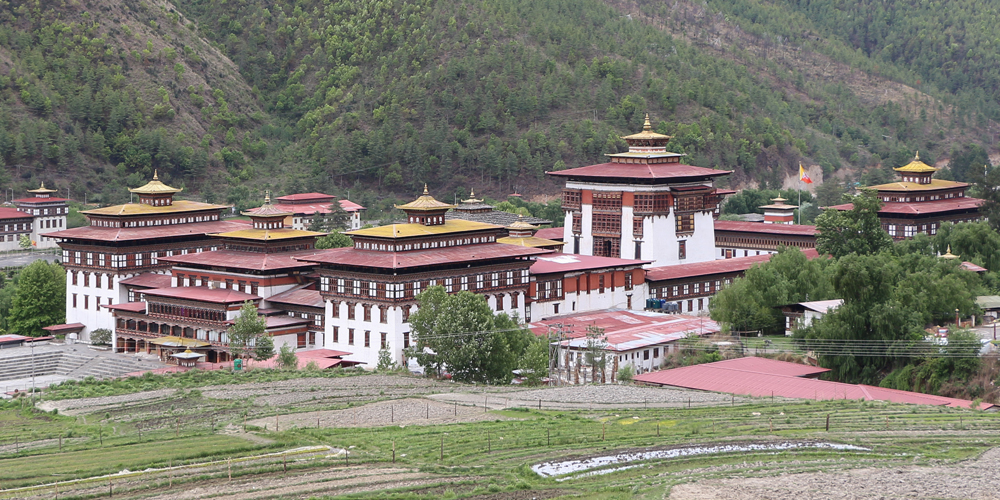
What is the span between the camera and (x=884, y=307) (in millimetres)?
78812

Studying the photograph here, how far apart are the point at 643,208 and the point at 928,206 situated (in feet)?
88.6

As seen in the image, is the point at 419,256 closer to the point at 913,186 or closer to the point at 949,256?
the point at 949,256

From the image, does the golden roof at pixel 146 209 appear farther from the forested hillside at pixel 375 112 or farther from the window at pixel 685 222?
the forested hillside at pixel 375 112

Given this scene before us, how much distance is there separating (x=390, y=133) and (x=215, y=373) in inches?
4087

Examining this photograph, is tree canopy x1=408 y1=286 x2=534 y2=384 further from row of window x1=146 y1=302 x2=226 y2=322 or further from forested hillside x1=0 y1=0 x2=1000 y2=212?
forested hillside x1=0 y1=0 x2=1000 y2=212

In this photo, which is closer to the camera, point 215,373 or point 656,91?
point 215,373

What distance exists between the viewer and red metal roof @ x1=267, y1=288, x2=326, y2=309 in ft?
300

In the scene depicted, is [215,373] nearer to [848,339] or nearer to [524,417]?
[524,417]

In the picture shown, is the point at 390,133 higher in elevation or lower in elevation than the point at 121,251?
higher

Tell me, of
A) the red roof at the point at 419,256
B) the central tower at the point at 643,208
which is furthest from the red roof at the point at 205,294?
the central tower at the point at 643,208

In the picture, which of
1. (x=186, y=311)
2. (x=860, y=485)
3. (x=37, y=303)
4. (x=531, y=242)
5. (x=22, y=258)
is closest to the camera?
(x=860, y=485)

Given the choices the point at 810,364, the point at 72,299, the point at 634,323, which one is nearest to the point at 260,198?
the point at 72,299

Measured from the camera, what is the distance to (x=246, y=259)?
95.7m

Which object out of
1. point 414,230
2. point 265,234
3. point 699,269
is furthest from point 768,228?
point 265,234
